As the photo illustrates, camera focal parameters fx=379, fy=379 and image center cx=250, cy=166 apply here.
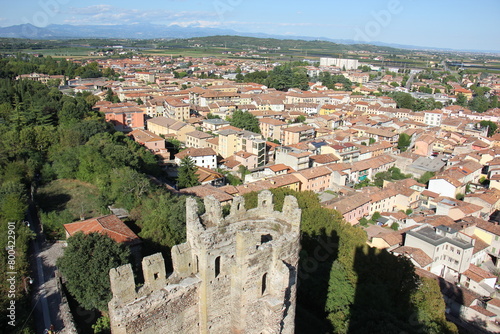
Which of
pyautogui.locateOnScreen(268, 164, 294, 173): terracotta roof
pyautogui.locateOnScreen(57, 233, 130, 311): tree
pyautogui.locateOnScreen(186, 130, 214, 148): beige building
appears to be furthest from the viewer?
pyautogui.locateOnScreen(186, 130, 214, 148): beige building

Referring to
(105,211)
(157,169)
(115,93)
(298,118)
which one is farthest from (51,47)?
(105,211)

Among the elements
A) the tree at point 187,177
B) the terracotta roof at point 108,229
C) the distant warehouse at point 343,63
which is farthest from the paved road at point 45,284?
the distant warehouse at point 343,63

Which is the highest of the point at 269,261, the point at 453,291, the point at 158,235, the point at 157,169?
the point at 269,261

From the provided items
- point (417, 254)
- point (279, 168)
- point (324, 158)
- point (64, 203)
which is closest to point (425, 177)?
point (324, 158)

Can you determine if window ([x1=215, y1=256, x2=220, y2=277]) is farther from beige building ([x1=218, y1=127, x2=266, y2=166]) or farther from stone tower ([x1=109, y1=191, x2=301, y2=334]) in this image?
beige building ([x1=218, y1=127, x2=266, y2=166])

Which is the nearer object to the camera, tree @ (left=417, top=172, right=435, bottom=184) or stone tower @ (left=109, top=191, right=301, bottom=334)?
stone tower @ (left=109, top=191, right=301, bottom=334)

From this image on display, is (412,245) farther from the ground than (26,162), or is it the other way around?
(26,162)

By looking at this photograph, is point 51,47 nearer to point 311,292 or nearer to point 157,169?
point 157,169

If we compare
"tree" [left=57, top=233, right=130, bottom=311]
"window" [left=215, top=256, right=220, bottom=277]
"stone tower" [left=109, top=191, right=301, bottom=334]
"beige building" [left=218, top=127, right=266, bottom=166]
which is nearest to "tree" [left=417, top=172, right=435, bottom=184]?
"beige building" [left=218, top=127, right=266, bottom=166]
